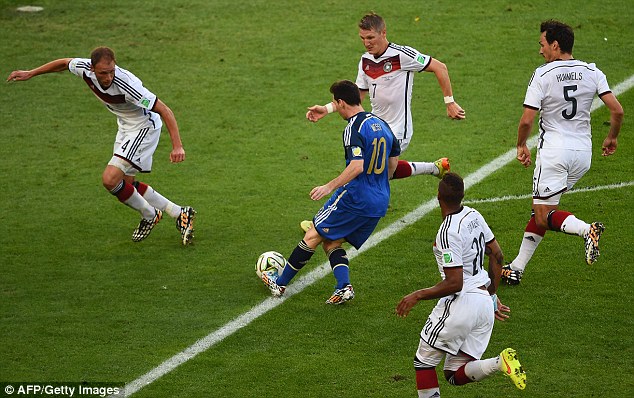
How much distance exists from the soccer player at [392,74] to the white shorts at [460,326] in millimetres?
3533

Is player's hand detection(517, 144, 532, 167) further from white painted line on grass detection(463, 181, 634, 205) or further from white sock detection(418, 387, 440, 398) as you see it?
white sock detection(418, 387, 440, 398)

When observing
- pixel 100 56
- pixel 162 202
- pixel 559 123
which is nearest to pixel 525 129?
pixel 559 123

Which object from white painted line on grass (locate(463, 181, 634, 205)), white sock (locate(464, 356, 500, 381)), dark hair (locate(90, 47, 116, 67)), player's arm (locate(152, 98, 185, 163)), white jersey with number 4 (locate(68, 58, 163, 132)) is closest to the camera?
white sock (locate(464, 356, 500, 381))

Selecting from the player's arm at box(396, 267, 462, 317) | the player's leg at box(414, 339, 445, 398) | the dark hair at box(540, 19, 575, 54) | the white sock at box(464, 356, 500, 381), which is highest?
the dark hair at box(540, 19, 575, 54)

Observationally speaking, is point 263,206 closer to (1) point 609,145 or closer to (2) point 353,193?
(2) point 353,193

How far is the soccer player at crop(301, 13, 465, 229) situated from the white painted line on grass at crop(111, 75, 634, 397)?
792 millimetres

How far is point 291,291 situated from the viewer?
9.70 m

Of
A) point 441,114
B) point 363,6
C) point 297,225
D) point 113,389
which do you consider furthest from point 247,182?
point 363,6

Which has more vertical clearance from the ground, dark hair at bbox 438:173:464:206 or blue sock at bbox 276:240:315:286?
dark hair at bbox 438:173:464:206

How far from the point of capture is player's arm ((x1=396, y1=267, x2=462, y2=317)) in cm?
698

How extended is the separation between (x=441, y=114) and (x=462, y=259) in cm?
714

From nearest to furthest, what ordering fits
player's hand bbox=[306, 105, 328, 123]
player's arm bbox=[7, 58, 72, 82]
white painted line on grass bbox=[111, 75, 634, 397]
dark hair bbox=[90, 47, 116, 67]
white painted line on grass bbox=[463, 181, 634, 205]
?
1. white painted line on grass bbox=[111, 75, 634, 397]
2. player's hand bbox=[306, 105, 328, 123]
3. dark hair bbox=[90, 47, 116, 67]
4. player's arm bbox=[7, 58, 72, 82]
5. white painted line on grass bbox=[463, 181, 634, 205]

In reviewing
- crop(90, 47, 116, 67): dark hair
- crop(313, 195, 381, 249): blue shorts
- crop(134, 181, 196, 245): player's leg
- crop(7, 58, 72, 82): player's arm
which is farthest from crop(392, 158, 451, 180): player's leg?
crop(7, 58, 72, 82): player's arm

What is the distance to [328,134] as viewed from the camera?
1370 centimetres
